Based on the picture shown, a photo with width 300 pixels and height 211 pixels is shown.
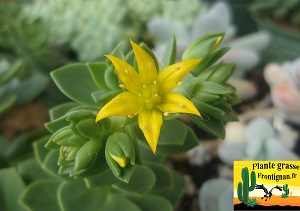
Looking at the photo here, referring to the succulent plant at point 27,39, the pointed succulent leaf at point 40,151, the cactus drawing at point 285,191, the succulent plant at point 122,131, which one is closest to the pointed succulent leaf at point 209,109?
the succulent plant at point 122,131

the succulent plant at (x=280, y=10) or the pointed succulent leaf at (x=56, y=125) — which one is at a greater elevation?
the succulent plant at (x=280, y=10)

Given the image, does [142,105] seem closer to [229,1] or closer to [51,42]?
[51,42]

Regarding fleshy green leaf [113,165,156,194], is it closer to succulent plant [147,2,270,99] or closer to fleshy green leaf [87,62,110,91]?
fleshy green leaf [87,62,110,91]

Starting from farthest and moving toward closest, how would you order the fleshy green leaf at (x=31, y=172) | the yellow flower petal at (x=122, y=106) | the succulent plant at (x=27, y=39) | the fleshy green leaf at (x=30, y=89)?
1. the succulent plant at (x=27, y=39)
2. the fleshy green leaf at (x=30, y=89)
3. the fleshy green leaf at (x=31, y=172)
4. the yellow flower petal at (x=122, y=106)

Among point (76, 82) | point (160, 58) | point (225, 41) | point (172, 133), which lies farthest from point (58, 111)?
point (225, 41)

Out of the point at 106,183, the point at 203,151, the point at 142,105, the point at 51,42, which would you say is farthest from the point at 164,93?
the point at 51,42

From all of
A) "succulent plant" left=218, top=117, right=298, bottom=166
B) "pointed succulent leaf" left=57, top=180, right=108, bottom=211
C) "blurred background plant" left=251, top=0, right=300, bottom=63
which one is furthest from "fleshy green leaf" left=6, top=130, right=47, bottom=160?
"blurred background plant" left=251, top=0, right=300, bottom=63

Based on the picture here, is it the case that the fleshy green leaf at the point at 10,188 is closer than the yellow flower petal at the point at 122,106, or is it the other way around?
the yellow flower petal at the point at 122,106

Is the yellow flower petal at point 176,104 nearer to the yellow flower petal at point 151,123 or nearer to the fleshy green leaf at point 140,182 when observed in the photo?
the yellow flower petal at point 151,123

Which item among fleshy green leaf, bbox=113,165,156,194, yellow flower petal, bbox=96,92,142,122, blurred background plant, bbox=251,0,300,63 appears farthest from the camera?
blurred background plant, bbox=251,0,300,63
